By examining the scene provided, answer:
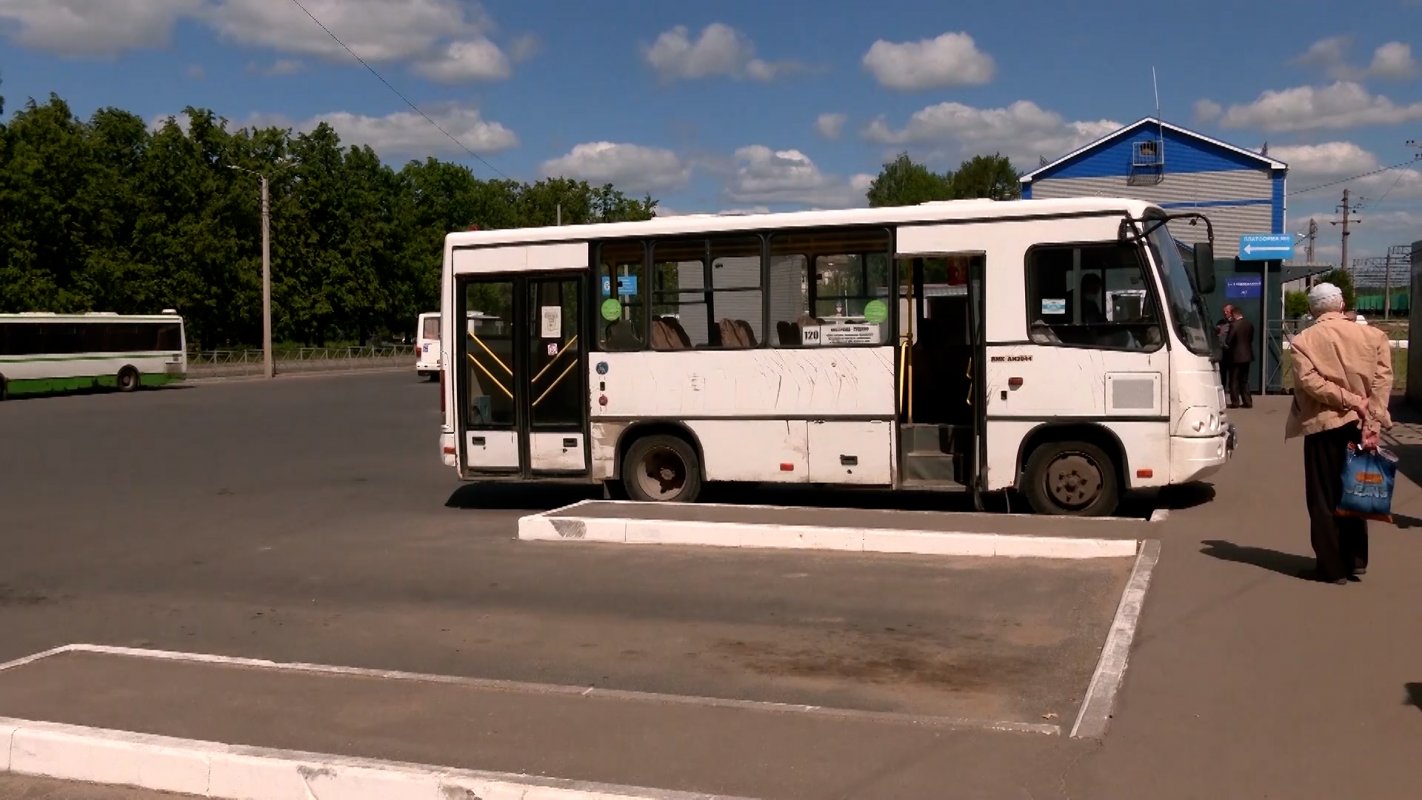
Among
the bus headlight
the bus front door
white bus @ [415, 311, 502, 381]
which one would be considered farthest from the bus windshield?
white bus @ [415, 311, 502, 381]

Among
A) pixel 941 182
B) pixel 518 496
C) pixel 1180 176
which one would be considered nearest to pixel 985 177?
pixel 941 182

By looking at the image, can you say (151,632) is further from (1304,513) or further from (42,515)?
(1304,513)

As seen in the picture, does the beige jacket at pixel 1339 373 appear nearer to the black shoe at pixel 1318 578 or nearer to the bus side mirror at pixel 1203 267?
the black shoe at pixel 1318 578

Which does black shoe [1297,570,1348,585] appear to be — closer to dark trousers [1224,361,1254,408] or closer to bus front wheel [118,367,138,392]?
dark trousers [1224,361,1254,408]

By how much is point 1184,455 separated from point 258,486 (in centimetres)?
1134

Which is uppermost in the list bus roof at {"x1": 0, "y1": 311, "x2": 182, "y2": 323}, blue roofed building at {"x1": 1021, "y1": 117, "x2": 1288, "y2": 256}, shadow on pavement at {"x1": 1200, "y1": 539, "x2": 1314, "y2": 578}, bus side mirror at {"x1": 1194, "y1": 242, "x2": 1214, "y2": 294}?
blue roofed building at {"x1": 1021, "y1": 117, "x2": 1288, "y2": 256}

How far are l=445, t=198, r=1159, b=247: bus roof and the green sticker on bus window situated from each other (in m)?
0.77

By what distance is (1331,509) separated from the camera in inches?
314

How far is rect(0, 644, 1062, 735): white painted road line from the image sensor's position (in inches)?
221

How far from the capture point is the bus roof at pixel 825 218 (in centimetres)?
1144

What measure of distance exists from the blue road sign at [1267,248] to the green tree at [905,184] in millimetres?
71983

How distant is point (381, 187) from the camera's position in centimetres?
9206

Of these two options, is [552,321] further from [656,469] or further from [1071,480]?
[1071,480]

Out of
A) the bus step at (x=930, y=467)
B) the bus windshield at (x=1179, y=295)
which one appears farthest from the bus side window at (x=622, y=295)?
the bus windshield at (x=1179, y=295)
